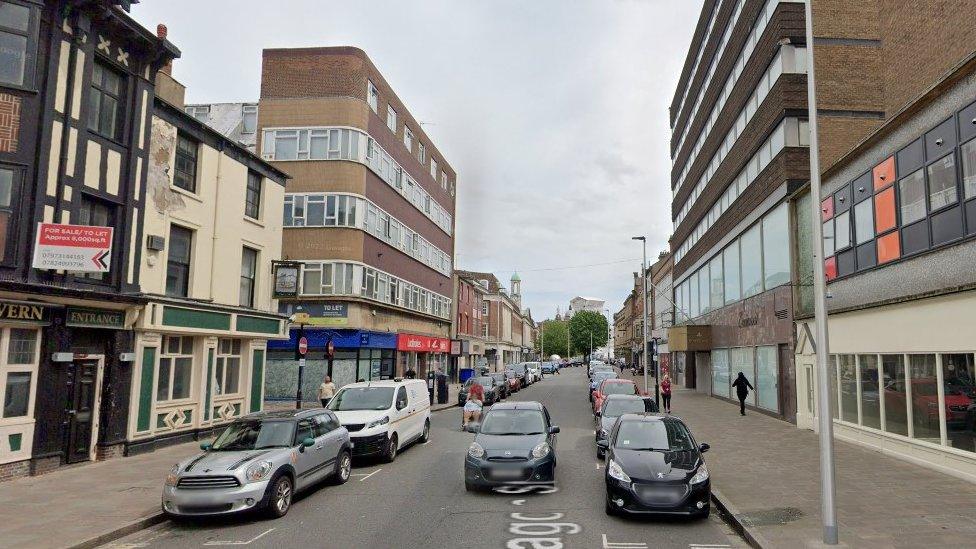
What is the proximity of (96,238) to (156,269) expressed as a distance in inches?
117

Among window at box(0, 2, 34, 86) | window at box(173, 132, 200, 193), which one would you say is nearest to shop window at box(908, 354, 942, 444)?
window at box(173, 132, 200, 193)

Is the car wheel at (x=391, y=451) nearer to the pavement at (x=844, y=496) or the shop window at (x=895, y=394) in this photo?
the pavement at (x=844, y=496)

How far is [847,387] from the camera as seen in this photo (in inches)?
681

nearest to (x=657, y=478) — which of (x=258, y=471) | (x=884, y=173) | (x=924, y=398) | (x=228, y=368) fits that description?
(x=258, y=471)

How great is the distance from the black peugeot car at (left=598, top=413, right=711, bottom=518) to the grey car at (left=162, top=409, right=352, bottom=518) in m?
5.26

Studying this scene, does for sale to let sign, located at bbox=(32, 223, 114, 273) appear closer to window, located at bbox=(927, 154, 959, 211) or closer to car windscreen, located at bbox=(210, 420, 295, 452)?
car windscreen, located at bbox=(210, 420, 295, 452)

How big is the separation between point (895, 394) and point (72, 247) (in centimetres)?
1871

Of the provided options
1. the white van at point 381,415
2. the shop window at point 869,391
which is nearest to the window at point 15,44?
the white van at point 381,415

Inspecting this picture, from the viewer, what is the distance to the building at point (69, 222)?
12047 mm

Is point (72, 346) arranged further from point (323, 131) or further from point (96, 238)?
point (323, 131)

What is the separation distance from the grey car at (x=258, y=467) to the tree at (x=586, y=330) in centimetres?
11900

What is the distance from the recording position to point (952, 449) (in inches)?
479

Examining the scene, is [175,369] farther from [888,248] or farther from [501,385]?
[501,385]

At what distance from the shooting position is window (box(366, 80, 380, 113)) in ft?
99.5
